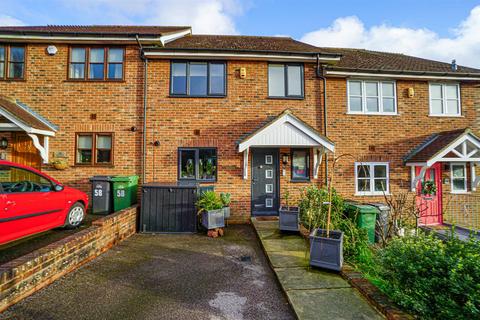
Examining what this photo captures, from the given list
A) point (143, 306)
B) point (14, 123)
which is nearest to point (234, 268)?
point (143, 306)

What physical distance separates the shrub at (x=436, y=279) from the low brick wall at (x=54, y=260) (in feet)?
16.6

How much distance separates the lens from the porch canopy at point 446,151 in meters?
7.73

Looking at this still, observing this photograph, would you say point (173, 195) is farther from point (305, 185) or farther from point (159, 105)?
point (305, 185)

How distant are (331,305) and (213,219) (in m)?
3.79

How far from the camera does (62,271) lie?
4016 mm

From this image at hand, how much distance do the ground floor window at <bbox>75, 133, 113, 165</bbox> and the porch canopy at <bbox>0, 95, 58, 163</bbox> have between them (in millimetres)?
896

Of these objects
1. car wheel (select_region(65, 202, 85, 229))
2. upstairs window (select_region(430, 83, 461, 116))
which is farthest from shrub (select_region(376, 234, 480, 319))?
upstairs window (select_region(430, 83, 461, 116))

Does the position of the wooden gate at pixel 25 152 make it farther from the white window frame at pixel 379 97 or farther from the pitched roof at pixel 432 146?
the pitched roof at pixel 432 146

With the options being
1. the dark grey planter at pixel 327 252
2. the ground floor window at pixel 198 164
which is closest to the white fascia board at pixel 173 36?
the ground floor window at pixel 198 164

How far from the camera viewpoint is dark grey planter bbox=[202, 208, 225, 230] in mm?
6328

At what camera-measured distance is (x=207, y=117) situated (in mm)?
8273

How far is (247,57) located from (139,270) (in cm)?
732

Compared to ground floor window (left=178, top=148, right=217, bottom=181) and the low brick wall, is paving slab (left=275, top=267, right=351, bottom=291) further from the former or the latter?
ground floor window (left=178, top=148, right=217, bottom=181)

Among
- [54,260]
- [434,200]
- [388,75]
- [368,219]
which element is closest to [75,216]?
[54,260]
